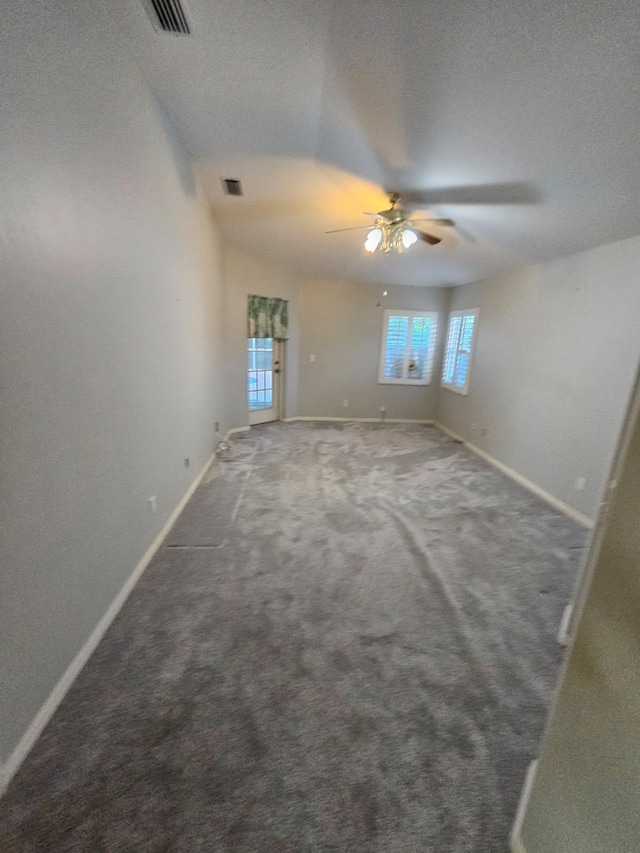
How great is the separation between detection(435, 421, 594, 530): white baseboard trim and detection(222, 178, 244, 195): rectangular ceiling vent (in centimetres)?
386

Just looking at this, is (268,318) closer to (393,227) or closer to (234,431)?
(234,431)

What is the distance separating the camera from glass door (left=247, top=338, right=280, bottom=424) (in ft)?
17.6

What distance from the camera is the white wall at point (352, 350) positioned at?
5875 mm

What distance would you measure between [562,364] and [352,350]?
3394 millimetres

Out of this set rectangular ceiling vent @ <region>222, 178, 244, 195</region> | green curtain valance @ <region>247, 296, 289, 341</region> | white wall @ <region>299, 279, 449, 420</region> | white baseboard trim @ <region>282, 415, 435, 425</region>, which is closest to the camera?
rectangular ceiling vent @ <region>222, 178, 244, 195</region>

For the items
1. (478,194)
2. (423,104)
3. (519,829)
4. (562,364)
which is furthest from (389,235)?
(519,829)

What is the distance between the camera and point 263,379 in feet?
18.5

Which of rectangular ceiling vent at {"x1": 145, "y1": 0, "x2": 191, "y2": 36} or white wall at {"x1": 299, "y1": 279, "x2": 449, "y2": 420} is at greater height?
rectangular ceiling vent at {"x1": 145, "y1": 0, "x2": 191, "y2": 36}

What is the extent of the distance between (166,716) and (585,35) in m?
3.07

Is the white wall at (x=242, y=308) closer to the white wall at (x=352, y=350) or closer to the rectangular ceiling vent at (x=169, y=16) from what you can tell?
the white wall at (x=352, y=350)

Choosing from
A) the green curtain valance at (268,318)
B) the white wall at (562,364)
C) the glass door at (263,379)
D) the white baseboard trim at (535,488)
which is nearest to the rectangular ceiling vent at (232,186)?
the green curtain valance at (268,318)

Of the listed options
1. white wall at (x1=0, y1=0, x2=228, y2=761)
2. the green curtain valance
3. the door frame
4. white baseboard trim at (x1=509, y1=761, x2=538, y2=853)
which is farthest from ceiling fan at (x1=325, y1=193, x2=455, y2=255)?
white baseboard trim at (x1=509, y1=761, x2=538, y2=853)

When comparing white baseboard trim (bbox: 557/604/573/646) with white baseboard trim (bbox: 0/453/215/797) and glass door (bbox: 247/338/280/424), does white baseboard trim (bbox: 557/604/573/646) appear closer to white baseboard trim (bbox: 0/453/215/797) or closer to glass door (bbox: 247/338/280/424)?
white baseboard trim (bbox: 0/453/215/797)

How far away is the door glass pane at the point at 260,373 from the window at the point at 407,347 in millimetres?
2045
